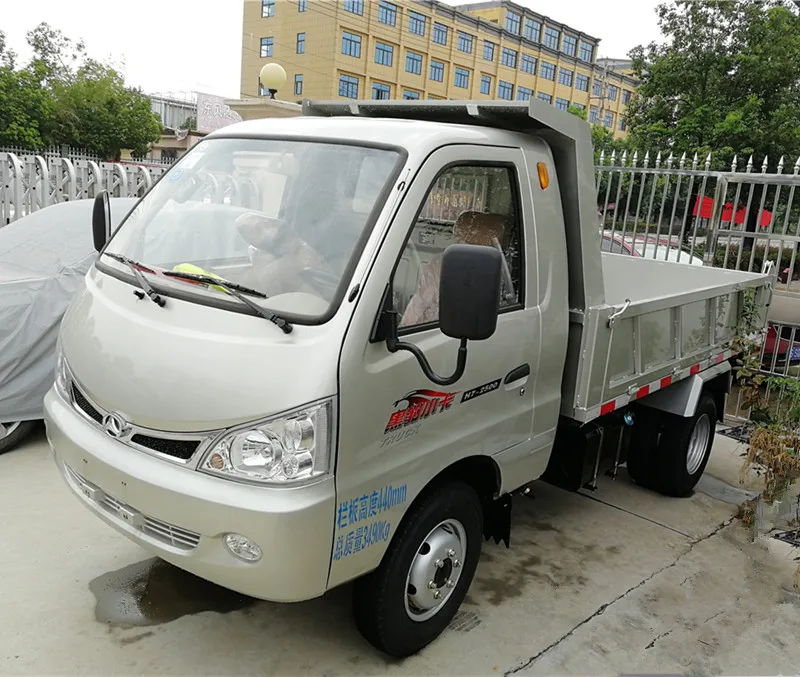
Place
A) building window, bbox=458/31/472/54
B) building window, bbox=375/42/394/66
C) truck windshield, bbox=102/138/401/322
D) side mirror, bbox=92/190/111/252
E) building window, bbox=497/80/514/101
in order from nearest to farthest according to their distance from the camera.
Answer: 1. truck windshield, bbox=102/138/401/322
2. side mirror, bbox=92/190/111/252
3. building window, bbox=375/42/394/66
4. building window, bbox=458/31/472/54
5. building window, bbox=497/80/514/101

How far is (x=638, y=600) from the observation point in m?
3.82

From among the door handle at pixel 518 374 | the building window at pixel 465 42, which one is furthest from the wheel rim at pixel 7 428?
the building window at pixel 465 42

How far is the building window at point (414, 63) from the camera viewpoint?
56.5 meters

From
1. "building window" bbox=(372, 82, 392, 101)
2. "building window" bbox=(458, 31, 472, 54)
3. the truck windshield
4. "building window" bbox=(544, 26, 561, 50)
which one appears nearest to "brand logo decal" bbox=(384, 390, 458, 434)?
the truck windshield

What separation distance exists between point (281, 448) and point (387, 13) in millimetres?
56400

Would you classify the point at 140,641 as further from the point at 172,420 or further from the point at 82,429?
the point at 172,420

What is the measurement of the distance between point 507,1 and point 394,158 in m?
66.8

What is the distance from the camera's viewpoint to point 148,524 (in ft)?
8.73

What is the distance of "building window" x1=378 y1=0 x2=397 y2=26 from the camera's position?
5247cm

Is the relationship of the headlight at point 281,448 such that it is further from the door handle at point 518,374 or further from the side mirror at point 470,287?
the door handle at point 518,374

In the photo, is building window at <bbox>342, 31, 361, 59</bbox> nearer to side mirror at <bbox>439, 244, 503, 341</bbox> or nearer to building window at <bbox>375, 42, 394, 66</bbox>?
building window at <bbox>375, 42, 394, 66</bbox>

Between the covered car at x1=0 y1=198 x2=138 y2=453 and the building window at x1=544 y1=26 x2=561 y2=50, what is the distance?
69821 millimetres

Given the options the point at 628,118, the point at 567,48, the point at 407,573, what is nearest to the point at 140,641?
the point at 407,573

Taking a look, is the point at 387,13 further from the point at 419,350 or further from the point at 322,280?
the point at 419,350
